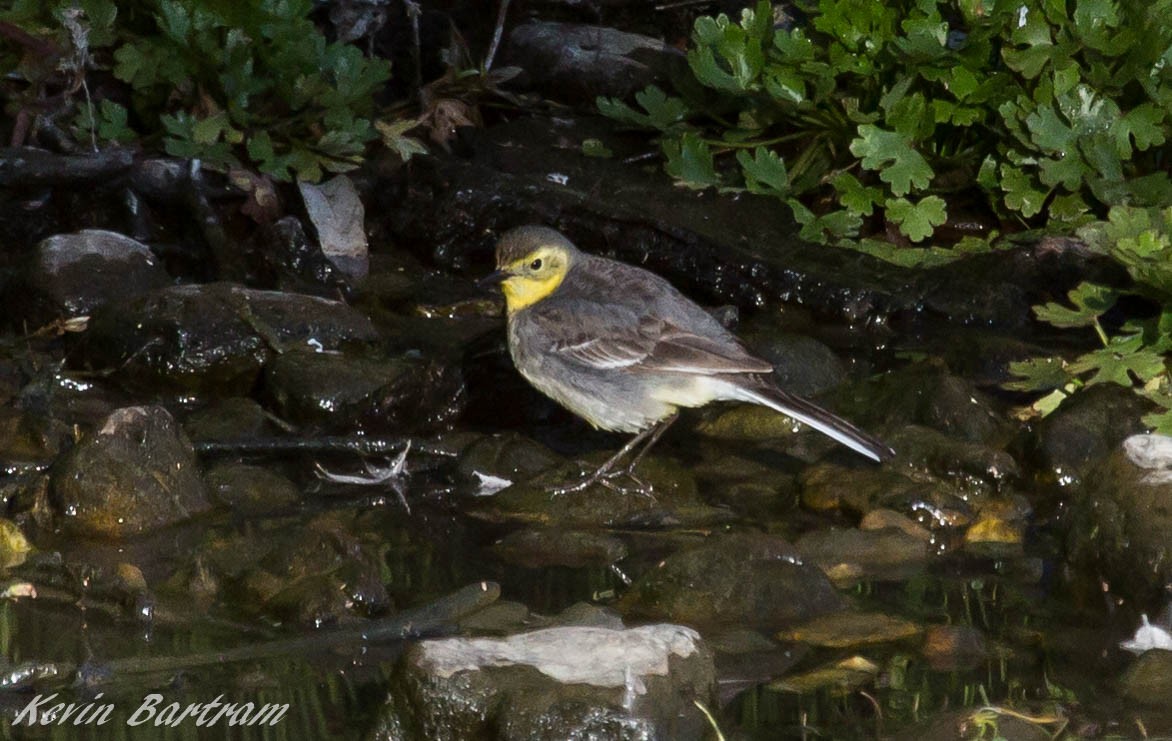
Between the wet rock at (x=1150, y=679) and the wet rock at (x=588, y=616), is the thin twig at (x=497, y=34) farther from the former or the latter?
Answer: the wet rock at (x=1150, y=679)

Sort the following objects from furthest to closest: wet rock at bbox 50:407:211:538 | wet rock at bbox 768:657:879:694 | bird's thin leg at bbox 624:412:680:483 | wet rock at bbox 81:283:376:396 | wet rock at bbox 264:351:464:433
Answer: wet rock at bbox 81:283:376:396 < wet rock at bbox 264:351:464:433 < bird's thin leg at bbox 624:412:680:483 < wet rock at bbox 50:407:211:538 < wet rock at bbox 768:657:879:694

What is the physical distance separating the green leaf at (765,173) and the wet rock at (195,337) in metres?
2.80

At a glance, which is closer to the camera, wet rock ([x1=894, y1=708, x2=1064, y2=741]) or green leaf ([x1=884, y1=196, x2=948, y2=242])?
wet rock ([x1=894, y1=708, x2=1064, y2=741])

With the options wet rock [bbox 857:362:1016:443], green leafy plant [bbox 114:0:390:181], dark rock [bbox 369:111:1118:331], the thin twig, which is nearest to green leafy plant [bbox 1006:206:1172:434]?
wet rock [bbox 857:362:1016:443]

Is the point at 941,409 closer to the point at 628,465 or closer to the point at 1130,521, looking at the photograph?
the point at 628,465

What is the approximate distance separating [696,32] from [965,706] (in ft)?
18.5

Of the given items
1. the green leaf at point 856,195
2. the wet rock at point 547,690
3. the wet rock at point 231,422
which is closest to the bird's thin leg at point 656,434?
the wet rock at point 231,422

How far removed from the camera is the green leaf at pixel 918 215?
927 centimetres

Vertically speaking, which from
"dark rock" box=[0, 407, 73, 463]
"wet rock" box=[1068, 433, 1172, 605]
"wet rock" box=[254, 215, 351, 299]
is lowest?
"wet rock" box=[254, 215, 351, 299]

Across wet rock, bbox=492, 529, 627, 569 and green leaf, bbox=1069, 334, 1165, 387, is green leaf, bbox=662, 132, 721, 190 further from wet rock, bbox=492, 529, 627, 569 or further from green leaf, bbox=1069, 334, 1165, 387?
wet rock, bbox=492, 529, 627, 569

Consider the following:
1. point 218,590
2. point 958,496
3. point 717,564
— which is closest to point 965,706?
point 717,564

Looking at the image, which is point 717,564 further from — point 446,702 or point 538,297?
point 538,297

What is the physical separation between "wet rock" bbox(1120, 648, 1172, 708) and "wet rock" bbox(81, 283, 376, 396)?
14.9 ft

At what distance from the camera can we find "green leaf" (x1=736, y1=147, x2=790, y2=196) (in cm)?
970
